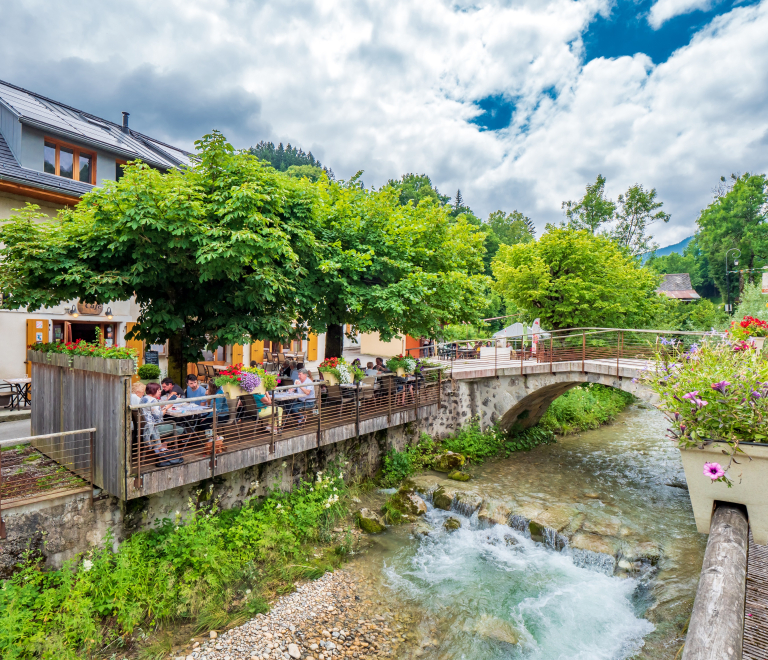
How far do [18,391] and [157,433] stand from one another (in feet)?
24.2

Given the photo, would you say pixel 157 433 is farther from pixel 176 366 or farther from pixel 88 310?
pixel 88 310

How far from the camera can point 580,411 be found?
65.0 feet

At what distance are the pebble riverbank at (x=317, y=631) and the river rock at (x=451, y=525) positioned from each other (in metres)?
2.86

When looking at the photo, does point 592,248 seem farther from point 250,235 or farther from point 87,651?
point 87,651

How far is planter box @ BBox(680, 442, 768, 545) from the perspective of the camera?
204 cm

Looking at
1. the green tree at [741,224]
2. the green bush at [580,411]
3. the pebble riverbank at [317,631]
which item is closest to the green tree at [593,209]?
the green bush at [580,411]

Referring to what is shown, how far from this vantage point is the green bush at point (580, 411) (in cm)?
1869

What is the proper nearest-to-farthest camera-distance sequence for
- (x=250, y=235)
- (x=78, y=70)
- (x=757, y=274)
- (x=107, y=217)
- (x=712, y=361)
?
(x=712, y=361)
(x=250, y=235)
(x=107, y=217)
(x=78, y=70)
(x=757, y=274)

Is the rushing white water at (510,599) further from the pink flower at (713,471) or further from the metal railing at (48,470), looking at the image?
the pink flower at (713,471)

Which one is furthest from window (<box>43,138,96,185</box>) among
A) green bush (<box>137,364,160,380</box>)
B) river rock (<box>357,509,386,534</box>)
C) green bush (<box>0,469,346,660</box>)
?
river rock (<box>357,509,386,534</box>)

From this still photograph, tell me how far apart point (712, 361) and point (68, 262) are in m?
9.18

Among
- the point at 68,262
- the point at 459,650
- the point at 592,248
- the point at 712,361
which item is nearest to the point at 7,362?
the point at 68,262

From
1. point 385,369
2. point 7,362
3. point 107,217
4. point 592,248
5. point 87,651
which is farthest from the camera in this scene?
point 592,248

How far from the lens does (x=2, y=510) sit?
19.5ft
